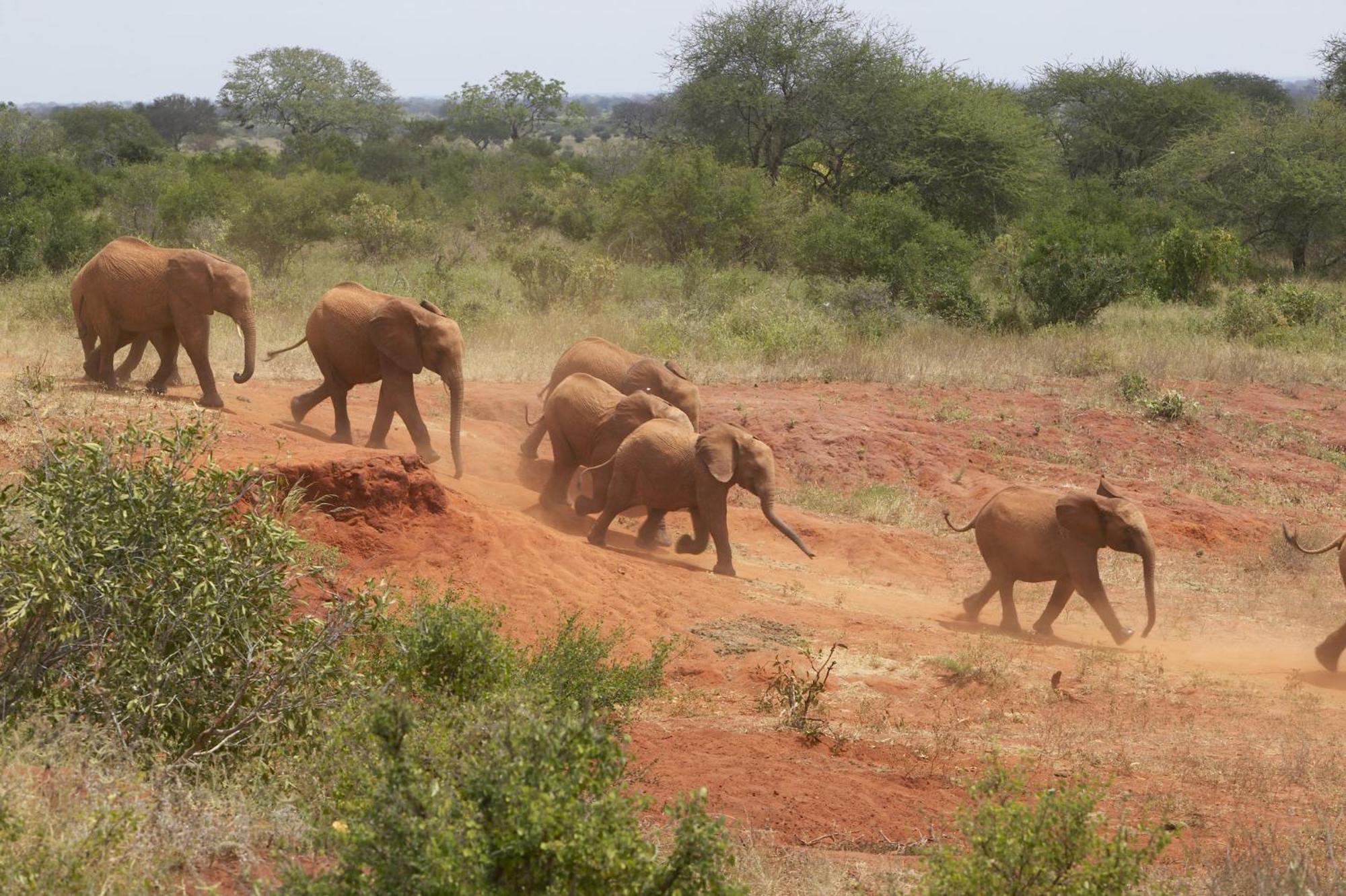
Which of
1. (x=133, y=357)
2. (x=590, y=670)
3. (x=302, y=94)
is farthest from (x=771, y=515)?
(x=302, y=94)

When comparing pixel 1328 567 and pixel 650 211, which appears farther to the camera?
pixel 650 211

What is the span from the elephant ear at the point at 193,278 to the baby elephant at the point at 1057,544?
7.10 m

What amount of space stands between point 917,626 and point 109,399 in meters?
6.76

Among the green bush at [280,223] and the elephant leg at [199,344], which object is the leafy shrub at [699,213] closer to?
the green bush at [280,223]

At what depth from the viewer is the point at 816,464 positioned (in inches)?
605

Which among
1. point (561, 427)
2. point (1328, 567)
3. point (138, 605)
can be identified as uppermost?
point (138, 605)

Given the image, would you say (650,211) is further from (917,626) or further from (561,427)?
(917,626)

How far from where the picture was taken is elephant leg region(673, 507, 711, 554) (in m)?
11.8

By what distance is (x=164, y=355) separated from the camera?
1308 cm

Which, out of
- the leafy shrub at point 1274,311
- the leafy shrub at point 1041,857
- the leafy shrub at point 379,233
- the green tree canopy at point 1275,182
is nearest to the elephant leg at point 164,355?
the leafy shrub at point 1041,857

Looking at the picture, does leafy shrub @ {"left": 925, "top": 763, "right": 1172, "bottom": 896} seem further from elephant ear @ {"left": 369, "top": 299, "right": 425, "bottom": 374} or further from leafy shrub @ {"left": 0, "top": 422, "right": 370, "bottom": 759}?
elephant ear @ {"left": 369, "top": 299, "right": 425, "bottom": 374}

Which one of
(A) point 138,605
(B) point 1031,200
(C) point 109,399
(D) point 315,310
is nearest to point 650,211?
(B) point 1031,200

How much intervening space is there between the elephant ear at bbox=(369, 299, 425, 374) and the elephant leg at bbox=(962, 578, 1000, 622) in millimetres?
5489

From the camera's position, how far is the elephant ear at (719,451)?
449 inches
